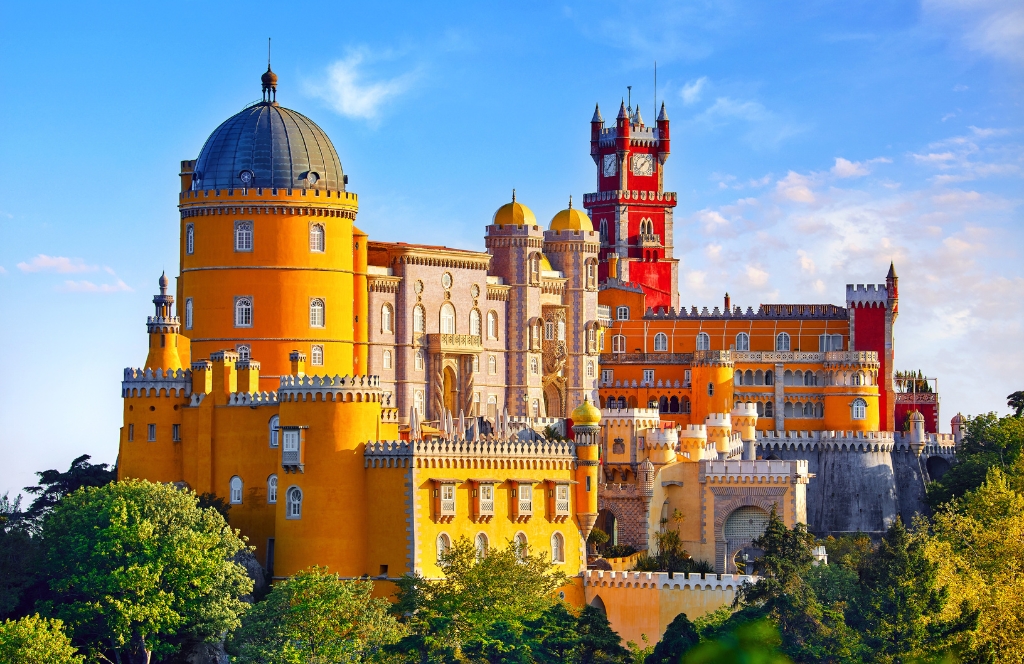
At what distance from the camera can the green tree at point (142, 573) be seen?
6981 cm

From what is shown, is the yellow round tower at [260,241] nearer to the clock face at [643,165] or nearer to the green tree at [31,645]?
the green tree at [31,645]

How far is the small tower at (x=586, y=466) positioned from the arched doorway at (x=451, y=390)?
71.6 feet

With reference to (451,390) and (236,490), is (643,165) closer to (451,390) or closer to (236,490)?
(451,390)

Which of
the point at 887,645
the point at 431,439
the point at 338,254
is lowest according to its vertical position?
the point at 887,645

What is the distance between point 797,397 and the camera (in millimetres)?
116625

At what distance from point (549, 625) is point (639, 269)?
236ft

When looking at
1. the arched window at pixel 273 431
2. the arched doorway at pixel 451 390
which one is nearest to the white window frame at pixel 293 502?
the arched window at pixel 273 431

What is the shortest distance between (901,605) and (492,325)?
43287 millimetres

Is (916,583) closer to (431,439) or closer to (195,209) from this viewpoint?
(431,439)

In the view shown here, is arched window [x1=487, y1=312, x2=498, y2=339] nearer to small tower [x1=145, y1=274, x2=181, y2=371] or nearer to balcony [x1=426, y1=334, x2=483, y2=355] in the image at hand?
balcony [x1=426, y1=334, x2=483, y2=355]

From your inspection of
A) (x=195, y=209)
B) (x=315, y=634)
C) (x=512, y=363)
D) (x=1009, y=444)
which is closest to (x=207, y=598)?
(x=315, y=634)

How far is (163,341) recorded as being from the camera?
8225 cm

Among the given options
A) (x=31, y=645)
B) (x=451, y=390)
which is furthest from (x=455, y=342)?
(x=31, y=645)

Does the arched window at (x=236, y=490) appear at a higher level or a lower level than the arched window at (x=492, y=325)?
lower
